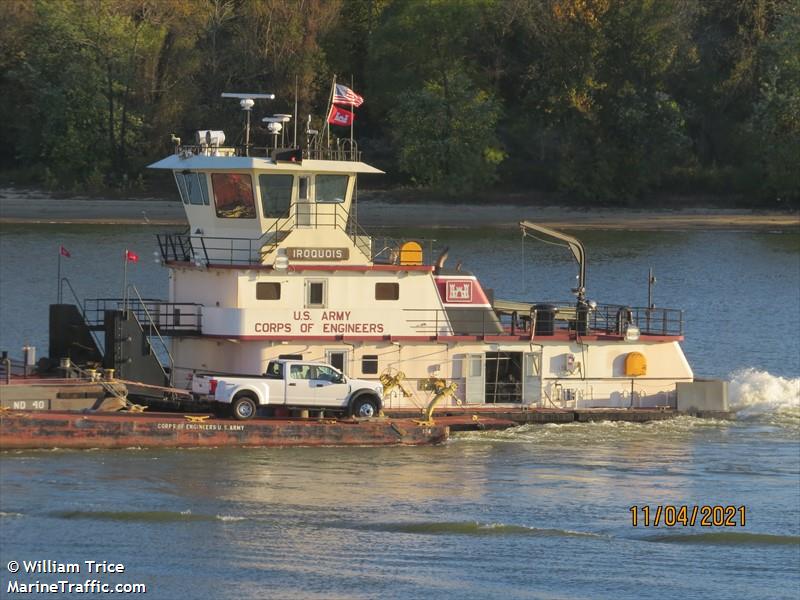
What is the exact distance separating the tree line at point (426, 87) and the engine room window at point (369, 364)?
4417cm

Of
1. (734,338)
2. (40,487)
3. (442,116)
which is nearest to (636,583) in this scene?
(40,487)

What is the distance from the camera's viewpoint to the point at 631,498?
31.0 metres

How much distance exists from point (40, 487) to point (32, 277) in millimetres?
28924

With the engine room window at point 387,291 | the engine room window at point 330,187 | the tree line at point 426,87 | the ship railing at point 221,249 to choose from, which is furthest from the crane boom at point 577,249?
the tree line at point 426,87

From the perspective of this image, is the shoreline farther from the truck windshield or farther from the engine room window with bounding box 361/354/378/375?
the truck windshield

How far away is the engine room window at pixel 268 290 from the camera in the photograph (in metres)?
33.3

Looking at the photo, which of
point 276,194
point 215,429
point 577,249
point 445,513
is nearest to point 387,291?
point 276,194

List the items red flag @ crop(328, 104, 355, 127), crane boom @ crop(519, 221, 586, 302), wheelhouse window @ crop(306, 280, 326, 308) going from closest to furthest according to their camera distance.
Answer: wheelhouse window @ crop(306, 280, 326, 308)
red flag @ crop(328, 104, 355, 127)
crane boom @ crop(519, 221, 586, 302)

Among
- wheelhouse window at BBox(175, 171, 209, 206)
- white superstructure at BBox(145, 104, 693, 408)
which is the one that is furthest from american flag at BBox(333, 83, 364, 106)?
wheelhouse window at BBox(175, 171, 209, 206)

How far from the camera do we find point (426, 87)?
7969 centimetres

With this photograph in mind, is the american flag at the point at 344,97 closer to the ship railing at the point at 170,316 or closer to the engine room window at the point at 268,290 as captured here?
the engine room window at the point at 268,290

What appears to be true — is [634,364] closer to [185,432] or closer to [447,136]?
[185,432]
